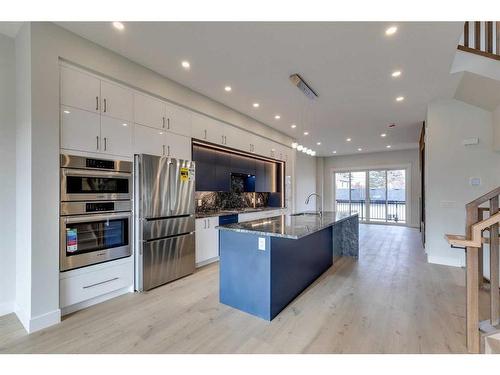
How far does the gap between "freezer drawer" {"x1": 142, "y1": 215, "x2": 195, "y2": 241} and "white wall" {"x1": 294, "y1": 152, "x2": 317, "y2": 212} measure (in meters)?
5.71

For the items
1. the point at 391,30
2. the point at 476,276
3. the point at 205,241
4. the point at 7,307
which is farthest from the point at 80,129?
the point at 476,276

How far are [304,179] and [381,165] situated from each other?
9.45 ft

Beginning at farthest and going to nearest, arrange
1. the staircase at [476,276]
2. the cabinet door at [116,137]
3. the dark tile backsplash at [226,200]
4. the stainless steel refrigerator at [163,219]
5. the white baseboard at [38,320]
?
the dark tile backsplash at [226,200]
the stainless steel refrigerator at [163,219]
the cabinet door at [116,137]
the white baseboard at [38,320]
the staircase at [476,276]

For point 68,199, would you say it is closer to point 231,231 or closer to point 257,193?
point 231,231

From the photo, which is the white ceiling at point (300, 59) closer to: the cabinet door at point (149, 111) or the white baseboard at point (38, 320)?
the cabinet door at point (149, 111)

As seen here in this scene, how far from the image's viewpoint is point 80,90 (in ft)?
8.55

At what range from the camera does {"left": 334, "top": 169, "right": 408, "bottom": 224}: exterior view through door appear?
8930 mm

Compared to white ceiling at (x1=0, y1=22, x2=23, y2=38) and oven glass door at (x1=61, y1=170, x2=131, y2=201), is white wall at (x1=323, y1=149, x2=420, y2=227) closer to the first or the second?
oven glass door at (x1=61, y1=170, x2=131, y2=201)

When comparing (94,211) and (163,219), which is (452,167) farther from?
(94,211)

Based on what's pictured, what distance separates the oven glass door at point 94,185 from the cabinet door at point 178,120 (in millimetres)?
1053

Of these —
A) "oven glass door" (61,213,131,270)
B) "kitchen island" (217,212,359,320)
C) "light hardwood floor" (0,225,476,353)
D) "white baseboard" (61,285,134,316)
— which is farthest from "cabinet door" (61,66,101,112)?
"light hardwood floor" (0,225,476,353)

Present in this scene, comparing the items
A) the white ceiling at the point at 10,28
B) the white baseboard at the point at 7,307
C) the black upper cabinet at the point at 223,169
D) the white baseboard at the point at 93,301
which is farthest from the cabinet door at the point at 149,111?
the white baseboard at the point at 7,307

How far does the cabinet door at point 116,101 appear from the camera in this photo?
9.26ft
